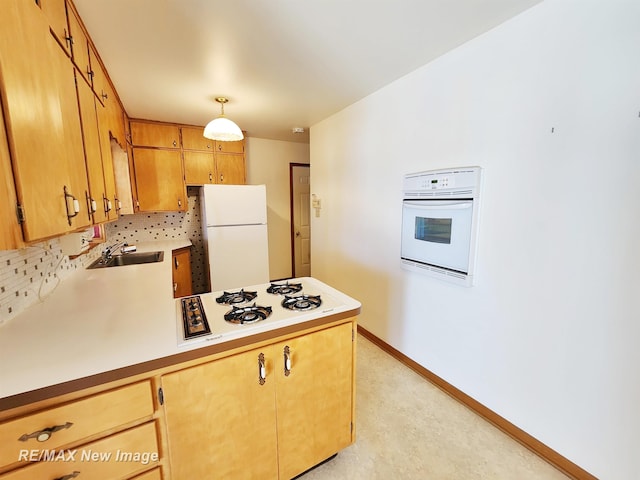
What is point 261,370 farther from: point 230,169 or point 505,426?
point 230,169

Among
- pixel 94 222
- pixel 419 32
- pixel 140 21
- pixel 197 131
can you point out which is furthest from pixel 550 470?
pixel 197 131

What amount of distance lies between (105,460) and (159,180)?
10.4 feet

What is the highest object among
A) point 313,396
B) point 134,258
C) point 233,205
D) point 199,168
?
point 199,168

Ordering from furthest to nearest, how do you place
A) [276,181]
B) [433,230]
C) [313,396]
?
[276,181]
[433,230]
[313,396]

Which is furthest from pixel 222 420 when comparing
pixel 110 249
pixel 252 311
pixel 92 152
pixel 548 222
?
pixel 110 249

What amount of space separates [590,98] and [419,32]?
97cm

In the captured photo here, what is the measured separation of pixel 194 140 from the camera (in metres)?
3.54

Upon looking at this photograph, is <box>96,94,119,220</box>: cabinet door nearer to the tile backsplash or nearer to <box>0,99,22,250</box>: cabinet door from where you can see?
the tile backsplash

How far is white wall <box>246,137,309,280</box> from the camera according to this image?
170 inches

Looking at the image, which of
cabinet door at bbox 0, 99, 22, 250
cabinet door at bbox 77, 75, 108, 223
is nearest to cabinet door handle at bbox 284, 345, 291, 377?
cabinet door at bbox 0, 99, 22, 250

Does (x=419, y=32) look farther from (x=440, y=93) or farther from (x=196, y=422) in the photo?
(x=196, y=422)

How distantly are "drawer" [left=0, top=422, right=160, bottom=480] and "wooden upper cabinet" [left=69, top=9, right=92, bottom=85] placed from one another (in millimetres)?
1633

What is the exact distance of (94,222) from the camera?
1434 millimetres

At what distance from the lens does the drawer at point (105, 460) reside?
32.0 inches
